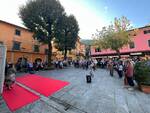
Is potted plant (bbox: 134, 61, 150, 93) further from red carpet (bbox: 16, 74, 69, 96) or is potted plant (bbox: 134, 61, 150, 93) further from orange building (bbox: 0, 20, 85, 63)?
orange building (bbox: 0, 20, 85, 63)

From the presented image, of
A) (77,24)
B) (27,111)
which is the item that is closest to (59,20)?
(77,24)

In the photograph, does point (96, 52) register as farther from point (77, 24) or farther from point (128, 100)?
point (128, 100)

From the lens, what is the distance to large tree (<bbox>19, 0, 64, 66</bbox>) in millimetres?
17766

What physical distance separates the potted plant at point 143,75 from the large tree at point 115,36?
47.7ft

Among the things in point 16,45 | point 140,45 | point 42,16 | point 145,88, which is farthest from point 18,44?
point 140,45

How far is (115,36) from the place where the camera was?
20.4m

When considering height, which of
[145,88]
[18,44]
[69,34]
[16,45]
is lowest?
[145,88]

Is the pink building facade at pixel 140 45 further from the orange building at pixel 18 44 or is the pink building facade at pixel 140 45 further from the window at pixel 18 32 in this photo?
the window at pixel 18 32

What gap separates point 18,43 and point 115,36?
1775 centimetres

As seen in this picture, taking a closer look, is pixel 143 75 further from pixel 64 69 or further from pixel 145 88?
pixel 64 69

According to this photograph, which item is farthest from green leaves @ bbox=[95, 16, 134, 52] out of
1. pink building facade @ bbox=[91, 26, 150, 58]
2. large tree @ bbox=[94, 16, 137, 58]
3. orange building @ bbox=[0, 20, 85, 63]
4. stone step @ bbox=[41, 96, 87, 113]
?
stone step @ bbox=[41, 96, 87, 113]

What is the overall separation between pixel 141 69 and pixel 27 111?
5659 millimetres

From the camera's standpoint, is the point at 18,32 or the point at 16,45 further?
the point at 18,32

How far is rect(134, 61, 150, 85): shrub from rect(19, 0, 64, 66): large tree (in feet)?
48.4
